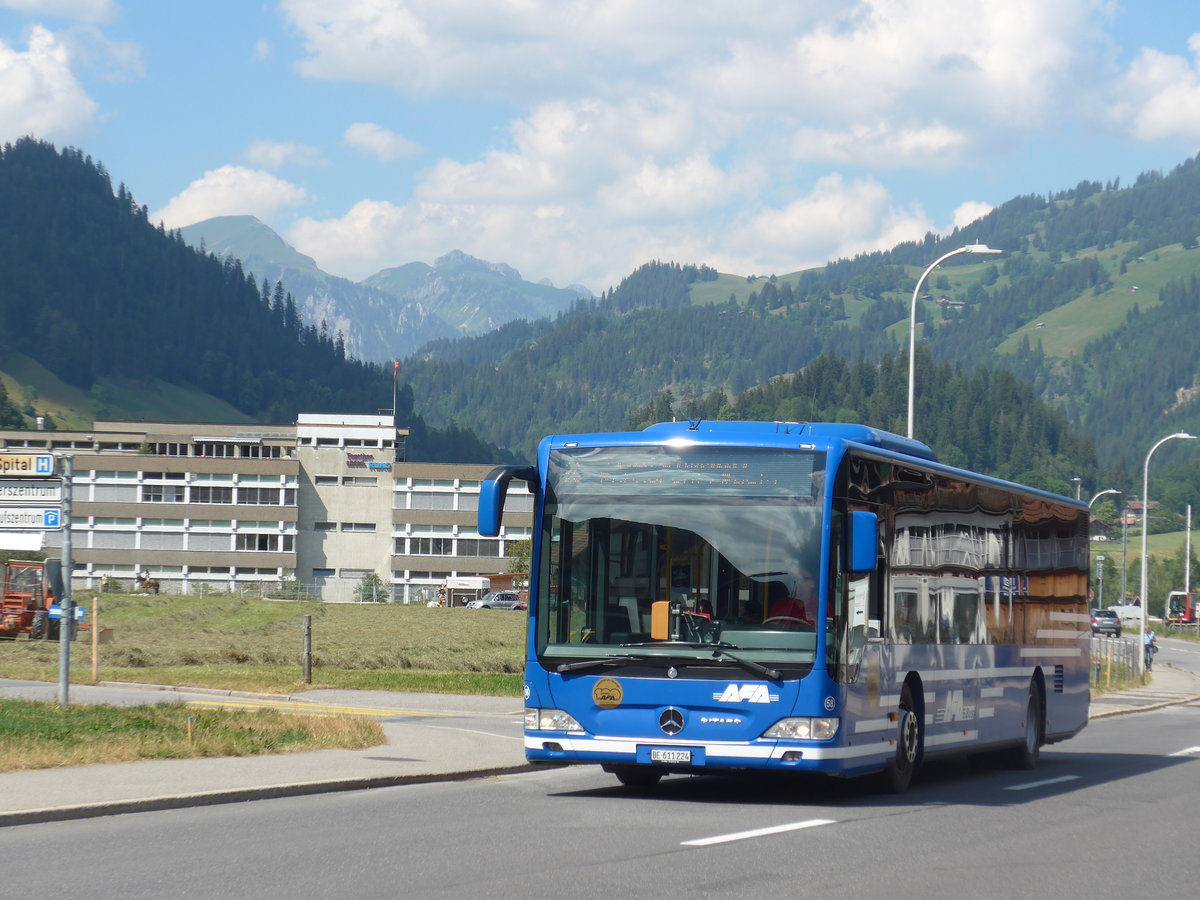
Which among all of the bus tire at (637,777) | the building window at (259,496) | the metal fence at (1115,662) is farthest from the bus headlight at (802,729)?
the building window at (259,496)

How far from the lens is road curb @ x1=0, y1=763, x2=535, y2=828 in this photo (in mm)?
11702

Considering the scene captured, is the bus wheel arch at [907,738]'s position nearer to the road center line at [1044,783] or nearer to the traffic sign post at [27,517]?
the road center line at [1044,783]

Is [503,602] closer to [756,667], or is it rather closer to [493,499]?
[493,499]

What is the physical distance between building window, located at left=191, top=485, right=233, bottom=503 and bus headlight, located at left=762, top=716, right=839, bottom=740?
139 m

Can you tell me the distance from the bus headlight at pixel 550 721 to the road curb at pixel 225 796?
68.3 inches

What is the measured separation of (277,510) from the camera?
14888 cm

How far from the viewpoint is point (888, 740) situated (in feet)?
47.8

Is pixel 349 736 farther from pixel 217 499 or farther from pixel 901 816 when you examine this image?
pixel 217 499

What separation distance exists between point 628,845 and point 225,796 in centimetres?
390

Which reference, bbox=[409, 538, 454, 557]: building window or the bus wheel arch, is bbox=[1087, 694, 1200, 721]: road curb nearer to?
the bus wheel arch

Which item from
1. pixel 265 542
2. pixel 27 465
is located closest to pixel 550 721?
pixel 27 465

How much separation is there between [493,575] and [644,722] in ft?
446

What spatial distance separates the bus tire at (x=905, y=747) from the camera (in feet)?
48.8

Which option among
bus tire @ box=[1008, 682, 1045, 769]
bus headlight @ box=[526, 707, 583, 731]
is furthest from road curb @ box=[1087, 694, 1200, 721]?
bus headlight @ box=[526, 707, 583, 731]
